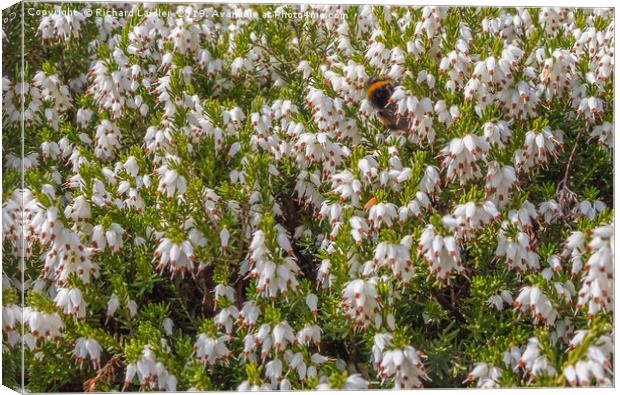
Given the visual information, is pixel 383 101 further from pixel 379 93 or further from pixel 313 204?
pixel 313 204

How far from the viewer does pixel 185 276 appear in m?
5.93

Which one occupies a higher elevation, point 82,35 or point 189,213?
point 82,35

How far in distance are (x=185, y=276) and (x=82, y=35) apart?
1.91m

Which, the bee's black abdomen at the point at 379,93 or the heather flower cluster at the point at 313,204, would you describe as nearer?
the heather flower cluster at the point at 313,204

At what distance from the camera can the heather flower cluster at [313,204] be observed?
5.47 metres

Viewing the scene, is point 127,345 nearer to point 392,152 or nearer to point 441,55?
point 392,152

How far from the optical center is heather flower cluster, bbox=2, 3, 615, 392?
5469 mm

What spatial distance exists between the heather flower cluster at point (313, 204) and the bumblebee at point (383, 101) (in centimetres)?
4

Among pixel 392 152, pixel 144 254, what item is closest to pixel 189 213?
pixel 144 254

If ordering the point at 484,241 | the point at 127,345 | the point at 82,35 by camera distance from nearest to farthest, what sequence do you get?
the point at 127,345
the point at 484,241
the point at 82,35

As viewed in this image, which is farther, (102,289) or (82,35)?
(82,35)

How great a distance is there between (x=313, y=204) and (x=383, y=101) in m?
0.85

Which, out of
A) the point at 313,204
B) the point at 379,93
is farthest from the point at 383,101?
the point at 313,204

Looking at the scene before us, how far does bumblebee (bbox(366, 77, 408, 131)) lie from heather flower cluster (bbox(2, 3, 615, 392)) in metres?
0.04
